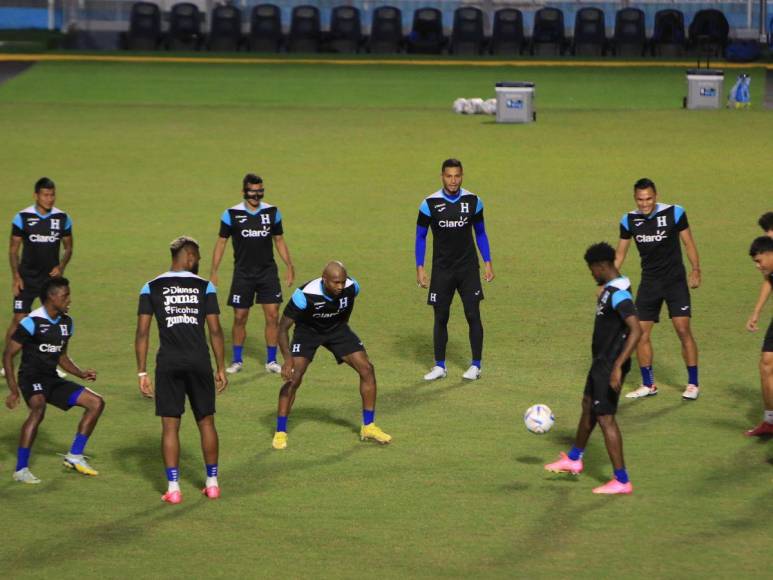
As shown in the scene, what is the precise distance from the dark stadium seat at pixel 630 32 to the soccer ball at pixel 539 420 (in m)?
38.1

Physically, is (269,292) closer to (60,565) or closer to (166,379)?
(166,379)

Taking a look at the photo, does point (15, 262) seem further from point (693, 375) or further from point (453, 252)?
point (693, 375)

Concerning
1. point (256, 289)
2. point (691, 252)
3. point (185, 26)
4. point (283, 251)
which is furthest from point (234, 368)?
point (185, 26)

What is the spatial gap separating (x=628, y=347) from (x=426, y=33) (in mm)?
39534

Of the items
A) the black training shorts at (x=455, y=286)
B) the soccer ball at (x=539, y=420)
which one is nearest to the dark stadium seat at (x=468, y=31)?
the black training shorts at (x=455, y=286)

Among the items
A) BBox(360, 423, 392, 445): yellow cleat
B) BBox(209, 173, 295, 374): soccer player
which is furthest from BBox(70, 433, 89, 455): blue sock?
BBox(209, 173, 295, 374): soccer player

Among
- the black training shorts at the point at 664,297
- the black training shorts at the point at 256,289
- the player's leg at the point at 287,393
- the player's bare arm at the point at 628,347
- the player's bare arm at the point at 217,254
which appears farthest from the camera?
the player's bare arm at the point at 217,254

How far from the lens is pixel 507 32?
1975 inches

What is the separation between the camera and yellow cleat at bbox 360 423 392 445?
46.6 feet

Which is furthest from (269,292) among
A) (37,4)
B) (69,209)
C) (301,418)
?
(37,4)

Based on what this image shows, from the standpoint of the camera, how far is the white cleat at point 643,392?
1602 cm

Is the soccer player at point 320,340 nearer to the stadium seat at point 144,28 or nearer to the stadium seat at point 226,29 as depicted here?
the stadium seat at point 226,29

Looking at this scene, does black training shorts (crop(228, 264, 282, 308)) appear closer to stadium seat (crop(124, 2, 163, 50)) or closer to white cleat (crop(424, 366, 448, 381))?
white cleat (crop(424, 366, 448, 381))

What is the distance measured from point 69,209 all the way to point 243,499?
16.8 meters
